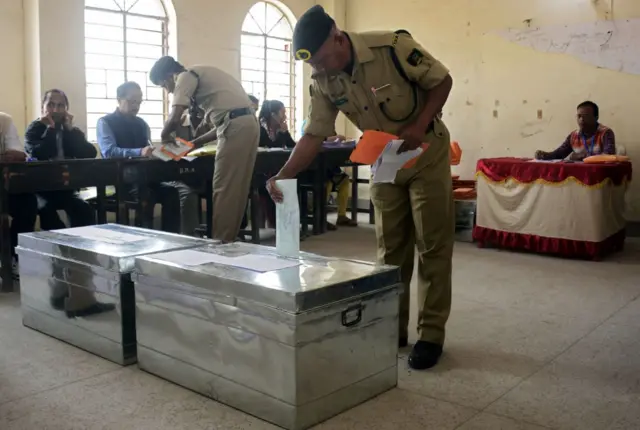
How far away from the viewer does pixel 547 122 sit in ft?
21.2

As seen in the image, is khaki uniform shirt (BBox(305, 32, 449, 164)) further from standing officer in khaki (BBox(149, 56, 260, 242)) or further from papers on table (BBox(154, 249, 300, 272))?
standing officer in khaki (BBox(149, 56, 260, 242))

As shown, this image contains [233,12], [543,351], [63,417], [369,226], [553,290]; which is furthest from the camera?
[233,12]

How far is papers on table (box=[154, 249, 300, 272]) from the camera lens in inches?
86.3

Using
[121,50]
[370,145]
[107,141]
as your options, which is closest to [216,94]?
[107,141]

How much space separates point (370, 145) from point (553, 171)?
2856 millimetres

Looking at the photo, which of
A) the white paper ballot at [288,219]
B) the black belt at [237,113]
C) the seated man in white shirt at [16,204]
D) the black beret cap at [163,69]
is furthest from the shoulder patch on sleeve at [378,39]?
the seated man in white shirt at [16,204]

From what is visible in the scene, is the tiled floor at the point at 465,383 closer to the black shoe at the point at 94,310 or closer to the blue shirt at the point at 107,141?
the black shoe at the point at 94,310

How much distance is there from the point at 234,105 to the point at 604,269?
265cm

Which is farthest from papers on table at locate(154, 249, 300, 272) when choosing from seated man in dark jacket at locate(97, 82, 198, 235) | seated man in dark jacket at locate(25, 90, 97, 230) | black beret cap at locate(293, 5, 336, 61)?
seated man in dark jacket at locate(97, 82, 198, 235)

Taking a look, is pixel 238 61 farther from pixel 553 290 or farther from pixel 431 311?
pixel 431 311

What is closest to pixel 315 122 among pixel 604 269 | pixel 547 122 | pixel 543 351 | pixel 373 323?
pixel 373 323

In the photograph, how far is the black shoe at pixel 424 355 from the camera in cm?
248

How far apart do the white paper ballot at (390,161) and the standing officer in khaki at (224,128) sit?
1838 millimetres

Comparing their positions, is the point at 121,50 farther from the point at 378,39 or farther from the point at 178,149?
the point at 378,39
